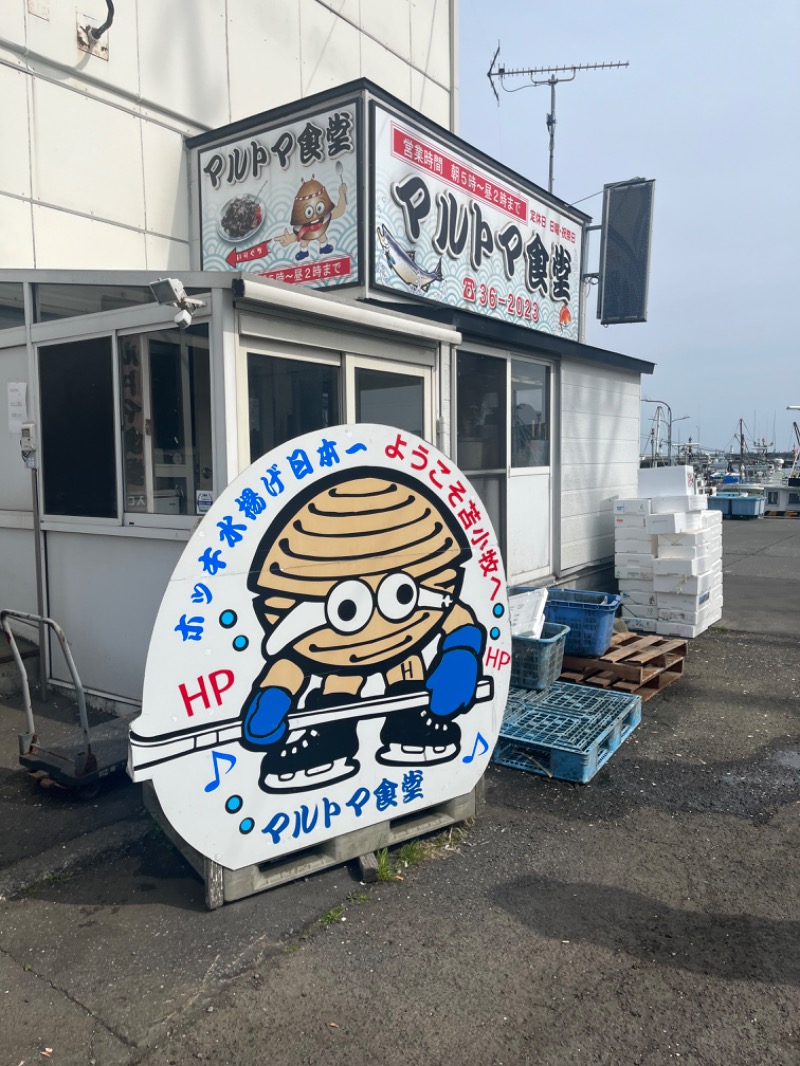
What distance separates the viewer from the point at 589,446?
9.33 metres

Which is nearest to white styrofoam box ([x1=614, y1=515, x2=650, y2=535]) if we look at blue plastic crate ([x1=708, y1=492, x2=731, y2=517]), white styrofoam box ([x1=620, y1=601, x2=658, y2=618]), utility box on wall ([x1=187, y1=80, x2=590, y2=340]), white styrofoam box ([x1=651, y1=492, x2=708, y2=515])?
white styrofoam box ([x1=651, y1=492, x2=708, y2=515])

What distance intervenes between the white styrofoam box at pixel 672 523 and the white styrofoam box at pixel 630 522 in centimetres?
6

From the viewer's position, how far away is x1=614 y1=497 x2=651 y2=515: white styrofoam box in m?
8.27

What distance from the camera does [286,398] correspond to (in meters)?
5.20

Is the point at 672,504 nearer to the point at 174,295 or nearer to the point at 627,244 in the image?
the point at 627,244

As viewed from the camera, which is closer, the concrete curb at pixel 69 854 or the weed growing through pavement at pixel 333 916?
the weed growing through pavement at pixel 333 916

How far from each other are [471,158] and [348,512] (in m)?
6.06

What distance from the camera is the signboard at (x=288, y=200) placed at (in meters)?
6.95

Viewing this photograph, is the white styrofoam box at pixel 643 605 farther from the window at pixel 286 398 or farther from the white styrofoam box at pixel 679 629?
the window at pixel 286 398

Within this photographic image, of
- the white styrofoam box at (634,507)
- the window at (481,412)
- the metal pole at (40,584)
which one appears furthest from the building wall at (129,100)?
the white styrofoam box at (634,507)

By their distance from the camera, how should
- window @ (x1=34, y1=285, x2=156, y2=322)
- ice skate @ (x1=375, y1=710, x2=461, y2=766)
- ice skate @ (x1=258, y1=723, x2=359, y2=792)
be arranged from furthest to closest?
window @ (x1=34, y1=285, x2=156, y2=322), ice skate @ (x1=375, y1=710, x2=461, y2=766), ice skate @ (x1=258, y1=723, x2=359, y2=792)

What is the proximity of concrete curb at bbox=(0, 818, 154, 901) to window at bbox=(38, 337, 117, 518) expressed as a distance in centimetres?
215

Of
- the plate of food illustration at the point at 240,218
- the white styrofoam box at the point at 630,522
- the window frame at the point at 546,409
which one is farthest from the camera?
the white styrofoam box at the point at 630,522

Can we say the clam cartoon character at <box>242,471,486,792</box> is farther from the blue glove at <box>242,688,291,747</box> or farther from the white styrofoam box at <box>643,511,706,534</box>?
the white styrofoam box at <box>643,511,706,534</box>
